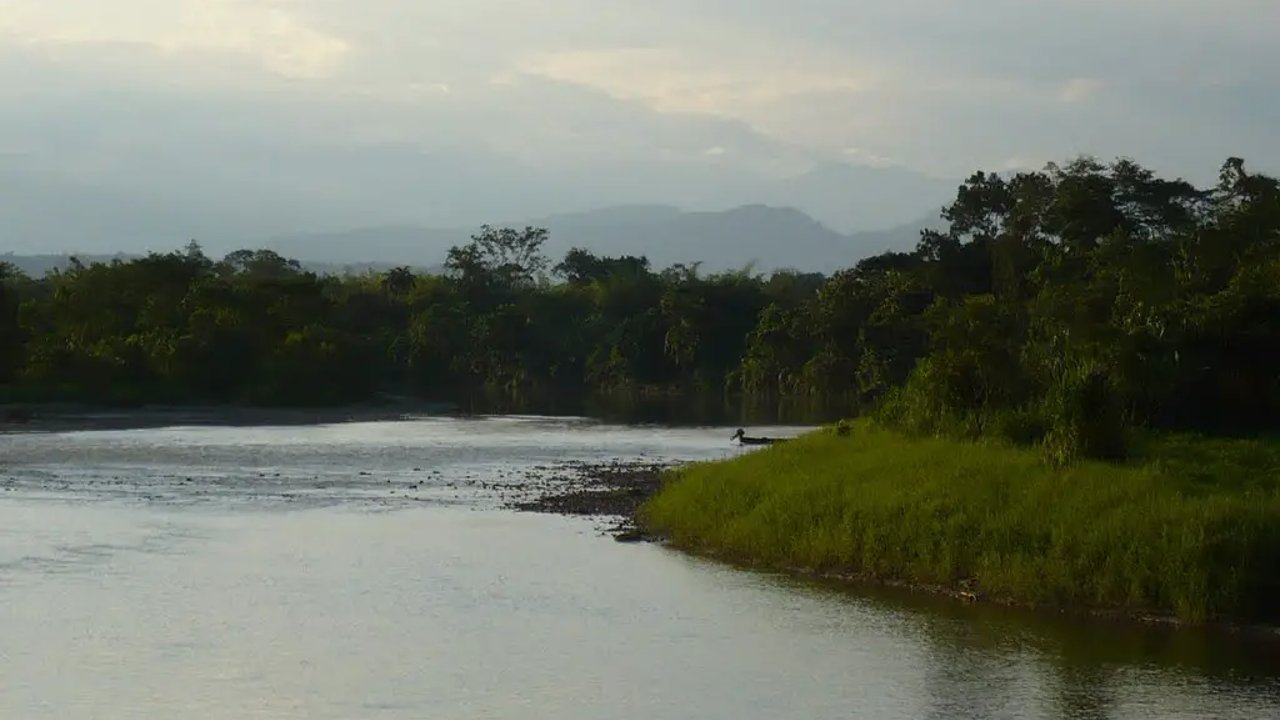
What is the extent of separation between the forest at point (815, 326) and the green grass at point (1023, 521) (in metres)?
1.60

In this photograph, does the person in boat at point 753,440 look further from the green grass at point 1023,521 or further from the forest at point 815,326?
the green grass at point 1023,521

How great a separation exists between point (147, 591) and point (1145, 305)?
73.4ft

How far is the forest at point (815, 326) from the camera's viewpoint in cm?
3238

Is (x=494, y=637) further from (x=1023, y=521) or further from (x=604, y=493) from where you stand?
(x=604, y=493)

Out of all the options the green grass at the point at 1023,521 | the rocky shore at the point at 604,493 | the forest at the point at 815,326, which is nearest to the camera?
the green grass at the point at 1023,521

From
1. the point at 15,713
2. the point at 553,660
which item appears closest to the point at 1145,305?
the point at 553,660

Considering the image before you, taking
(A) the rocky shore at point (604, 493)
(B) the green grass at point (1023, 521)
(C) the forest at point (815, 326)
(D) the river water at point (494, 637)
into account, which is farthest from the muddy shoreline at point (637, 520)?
(C) the forest at point (815, 326)

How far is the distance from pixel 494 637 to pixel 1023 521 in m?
8.78

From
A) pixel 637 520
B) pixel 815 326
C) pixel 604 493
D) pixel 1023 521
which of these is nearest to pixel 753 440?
pixel 604 493

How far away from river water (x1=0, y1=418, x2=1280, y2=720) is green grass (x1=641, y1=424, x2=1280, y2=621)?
758mm

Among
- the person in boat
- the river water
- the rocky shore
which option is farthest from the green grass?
the person in boat

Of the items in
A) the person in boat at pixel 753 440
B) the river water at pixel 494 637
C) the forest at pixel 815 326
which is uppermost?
the forest at pixel 815 326

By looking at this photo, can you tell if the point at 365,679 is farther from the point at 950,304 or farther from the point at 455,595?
the point at 950,304

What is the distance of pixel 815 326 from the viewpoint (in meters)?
97.1
